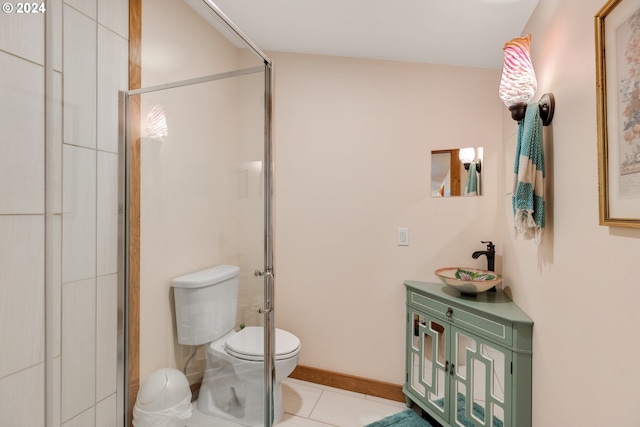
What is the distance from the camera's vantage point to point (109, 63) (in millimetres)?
767

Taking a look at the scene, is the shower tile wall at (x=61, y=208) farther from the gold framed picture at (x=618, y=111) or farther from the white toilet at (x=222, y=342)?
the gold framed picture at (x=618, y=111)

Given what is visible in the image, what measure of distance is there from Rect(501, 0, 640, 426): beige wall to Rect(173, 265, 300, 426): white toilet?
3.86 feet

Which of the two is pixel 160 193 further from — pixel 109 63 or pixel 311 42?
pixel 311 42

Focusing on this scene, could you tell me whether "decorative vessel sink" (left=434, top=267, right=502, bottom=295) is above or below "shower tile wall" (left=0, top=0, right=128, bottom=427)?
below

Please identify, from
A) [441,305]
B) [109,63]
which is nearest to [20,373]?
[109,63]

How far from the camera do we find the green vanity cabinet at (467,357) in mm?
1389

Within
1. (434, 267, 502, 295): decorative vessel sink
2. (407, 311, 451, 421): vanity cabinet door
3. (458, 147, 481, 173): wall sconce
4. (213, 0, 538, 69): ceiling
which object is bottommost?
(407, 311, 451, 421): vanity cabinet door

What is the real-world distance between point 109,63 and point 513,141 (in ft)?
6.02

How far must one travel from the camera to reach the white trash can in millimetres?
906

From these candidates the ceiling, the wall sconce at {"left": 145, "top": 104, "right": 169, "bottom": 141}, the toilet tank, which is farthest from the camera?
the ceiling

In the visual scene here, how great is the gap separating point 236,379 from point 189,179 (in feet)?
2.85

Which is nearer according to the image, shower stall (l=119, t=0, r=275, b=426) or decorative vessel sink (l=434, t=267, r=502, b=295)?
shower stall (l=119, t=0, r=275, b=426)

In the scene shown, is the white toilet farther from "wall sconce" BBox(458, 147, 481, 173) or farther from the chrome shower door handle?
"wall sconce" BBox(458, 147, 481, 173)

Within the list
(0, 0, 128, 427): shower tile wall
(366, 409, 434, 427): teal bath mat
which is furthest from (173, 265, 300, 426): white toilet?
(366, 409, 434, 427): teal bath mat
